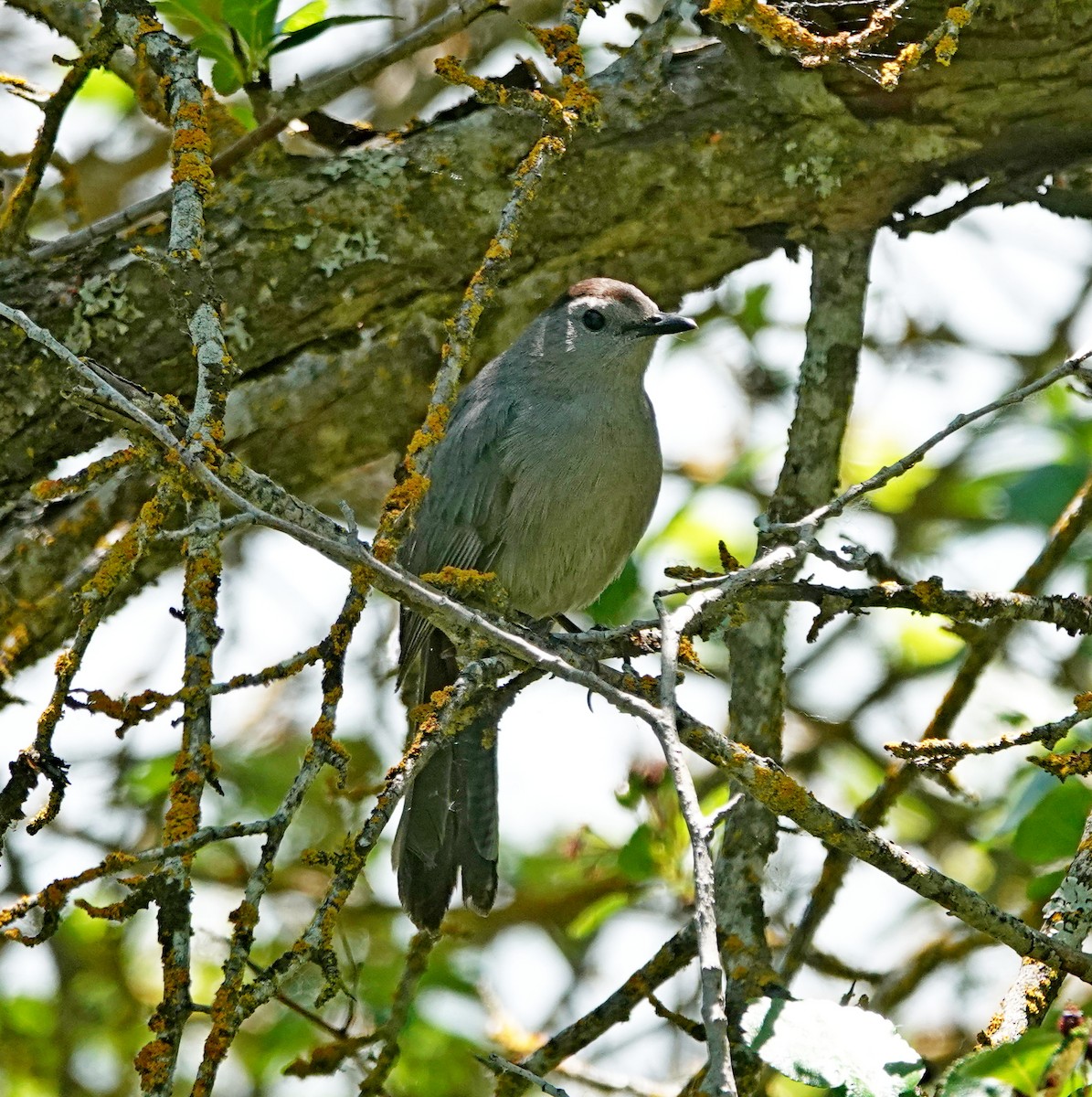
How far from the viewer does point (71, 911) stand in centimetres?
601

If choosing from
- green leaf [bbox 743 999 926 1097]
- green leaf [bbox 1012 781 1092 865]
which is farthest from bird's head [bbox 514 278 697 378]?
green leaf [bbox 743 999 926 1097]

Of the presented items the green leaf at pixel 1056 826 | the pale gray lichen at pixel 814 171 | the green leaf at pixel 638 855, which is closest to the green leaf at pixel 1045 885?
→ the green leaf at pixel 1056 826

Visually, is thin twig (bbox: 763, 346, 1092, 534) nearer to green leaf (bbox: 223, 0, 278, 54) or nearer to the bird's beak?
the bird's beak

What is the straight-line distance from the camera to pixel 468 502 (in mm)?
4758

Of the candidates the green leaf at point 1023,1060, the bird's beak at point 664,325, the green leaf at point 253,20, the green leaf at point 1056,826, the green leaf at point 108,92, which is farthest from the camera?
the green leaf at point 108,92

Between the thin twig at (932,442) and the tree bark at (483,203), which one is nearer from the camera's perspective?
the thin twig at (932,442)

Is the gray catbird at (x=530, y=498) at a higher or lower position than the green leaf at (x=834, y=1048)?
higher

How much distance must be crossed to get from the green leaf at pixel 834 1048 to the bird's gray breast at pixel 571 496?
2.22 m

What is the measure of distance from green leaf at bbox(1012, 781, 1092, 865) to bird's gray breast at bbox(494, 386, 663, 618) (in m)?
1.85

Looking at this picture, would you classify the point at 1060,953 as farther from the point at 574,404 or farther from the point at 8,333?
the point at 8,333

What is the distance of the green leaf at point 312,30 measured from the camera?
410 cm

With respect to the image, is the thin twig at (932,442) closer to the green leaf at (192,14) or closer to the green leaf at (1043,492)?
the green leaf at (1043,492)

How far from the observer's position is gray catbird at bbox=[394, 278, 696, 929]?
4.55 meters

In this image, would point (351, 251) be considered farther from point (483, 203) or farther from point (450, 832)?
point (450, 832)
